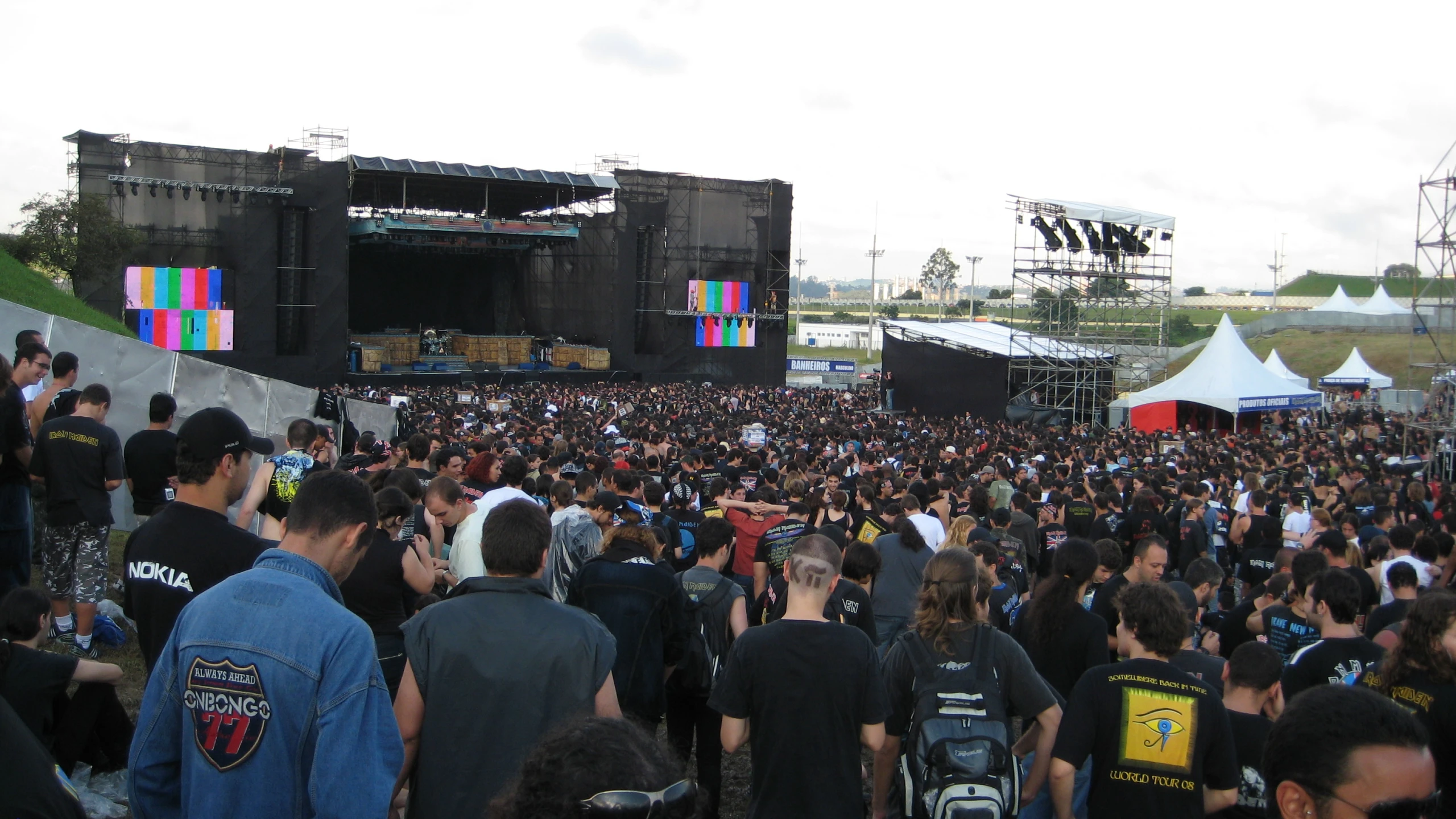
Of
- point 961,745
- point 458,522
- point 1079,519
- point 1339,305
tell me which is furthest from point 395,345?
point 1339,305

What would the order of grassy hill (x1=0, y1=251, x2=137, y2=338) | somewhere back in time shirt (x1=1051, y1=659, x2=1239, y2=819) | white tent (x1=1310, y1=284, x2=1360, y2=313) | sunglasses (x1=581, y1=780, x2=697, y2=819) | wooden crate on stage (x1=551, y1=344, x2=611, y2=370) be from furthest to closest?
white tent (x1=1310, y1=284, x2=1360, y2=313) < wooden crate on stage (x1=551, y1=344, x2=611, y2=370) < grassy hill (x1=0, y1=251, x2=137, y2=338) < somewhere back in time shirt (x1=1051, y1=659, x2=1239, y2=819) < sunglasses (x1=581, y1=780, x2=697, y2=819)

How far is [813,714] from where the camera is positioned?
3.22 m

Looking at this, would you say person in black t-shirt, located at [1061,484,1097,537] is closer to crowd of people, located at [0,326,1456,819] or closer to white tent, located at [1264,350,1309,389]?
crowd of people, located at [0,326,1456,819]

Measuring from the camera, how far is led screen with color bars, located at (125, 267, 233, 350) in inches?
1139

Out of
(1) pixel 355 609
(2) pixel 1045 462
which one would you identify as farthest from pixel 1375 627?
(2) pixel 1045 462

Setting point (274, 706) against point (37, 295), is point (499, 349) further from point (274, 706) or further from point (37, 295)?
point (274, 706)

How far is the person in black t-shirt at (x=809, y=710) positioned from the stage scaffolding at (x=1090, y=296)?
1029 inches

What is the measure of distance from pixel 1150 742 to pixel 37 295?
18170 millimetres

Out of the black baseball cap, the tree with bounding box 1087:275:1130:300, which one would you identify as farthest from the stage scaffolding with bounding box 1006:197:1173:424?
the black baseball cap

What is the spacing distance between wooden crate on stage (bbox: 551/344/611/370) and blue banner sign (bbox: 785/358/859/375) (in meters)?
15.3

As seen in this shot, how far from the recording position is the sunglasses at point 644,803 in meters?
1.42

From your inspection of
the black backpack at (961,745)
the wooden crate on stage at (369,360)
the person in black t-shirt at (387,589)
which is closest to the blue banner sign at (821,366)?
the wooden crate on stage at (369,360)

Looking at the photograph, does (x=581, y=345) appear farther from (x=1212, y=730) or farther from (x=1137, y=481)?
(x=1212, y=730)

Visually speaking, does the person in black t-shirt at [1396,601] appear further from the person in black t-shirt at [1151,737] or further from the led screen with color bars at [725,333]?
the led screen with color bars at [725,333]
